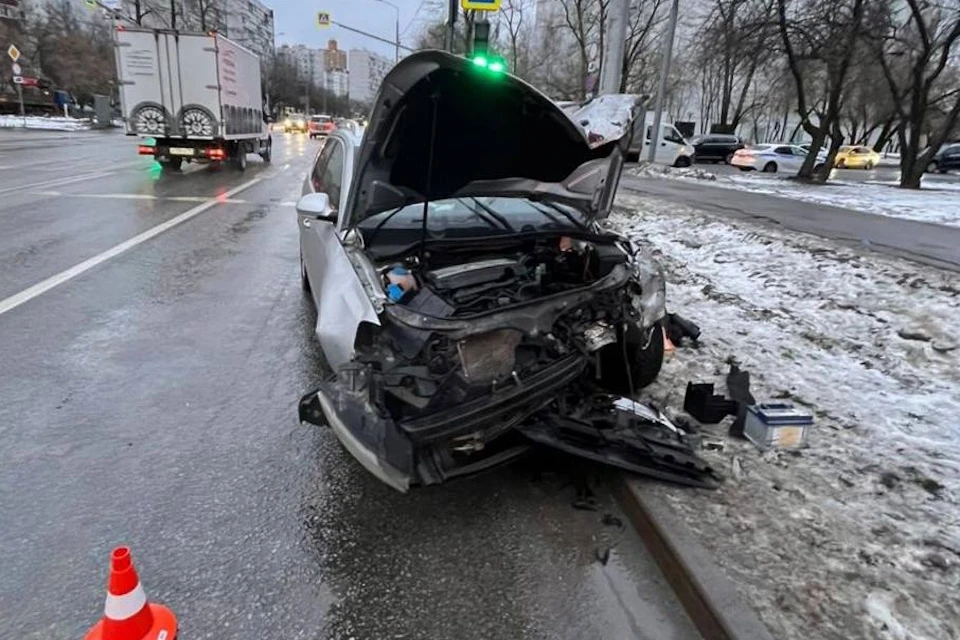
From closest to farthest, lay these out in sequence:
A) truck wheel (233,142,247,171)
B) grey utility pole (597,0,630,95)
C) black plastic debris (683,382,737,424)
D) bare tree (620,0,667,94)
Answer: black plastic debris (683,382,737,424)
grey utility pole (597,0,630,95)
truck wheel (233,142,247,171)
bare tree (620,0,667,94)

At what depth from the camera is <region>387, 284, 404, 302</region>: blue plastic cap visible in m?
3.19

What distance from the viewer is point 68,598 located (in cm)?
247

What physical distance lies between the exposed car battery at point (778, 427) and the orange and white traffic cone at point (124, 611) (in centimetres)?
300

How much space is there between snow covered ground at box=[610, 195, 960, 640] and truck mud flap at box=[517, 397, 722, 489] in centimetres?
10

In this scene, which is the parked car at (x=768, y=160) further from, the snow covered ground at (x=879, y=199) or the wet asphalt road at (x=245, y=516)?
the wet asphalt road at (x=245, y=516)

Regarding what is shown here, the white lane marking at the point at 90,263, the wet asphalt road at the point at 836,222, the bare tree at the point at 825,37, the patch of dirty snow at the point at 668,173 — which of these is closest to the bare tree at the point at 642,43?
the patch of dirty snow at the point at 668,173

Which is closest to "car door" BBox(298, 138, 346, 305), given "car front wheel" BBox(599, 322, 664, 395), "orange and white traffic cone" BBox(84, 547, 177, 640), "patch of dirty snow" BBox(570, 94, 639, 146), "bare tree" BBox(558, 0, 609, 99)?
"patch of dirty snow" BBox(570, 94, 639, 146)

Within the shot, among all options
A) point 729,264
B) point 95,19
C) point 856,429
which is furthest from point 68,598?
point 95,19

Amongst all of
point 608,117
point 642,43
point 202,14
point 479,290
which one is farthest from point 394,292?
point 202,14

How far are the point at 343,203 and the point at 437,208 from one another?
0.71m

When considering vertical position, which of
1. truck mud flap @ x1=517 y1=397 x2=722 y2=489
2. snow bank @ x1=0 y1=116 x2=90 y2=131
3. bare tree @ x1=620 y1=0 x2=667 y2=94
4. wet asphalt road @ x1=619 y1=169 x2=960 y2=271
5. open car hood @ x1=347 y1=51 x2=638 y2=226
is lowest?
truck mud flap @ x1=517 y1=397 x2=722 y2=489

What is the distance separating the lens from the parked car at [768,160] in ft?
107

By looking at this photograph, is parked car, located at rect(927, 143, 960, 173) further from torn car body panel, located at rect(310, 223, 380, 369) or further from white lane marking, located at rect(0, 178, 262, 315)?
torn car body panel, located at rect(310, 223, 380, 369)

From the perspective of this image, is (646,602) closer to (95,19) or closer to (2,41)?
(2,41)
